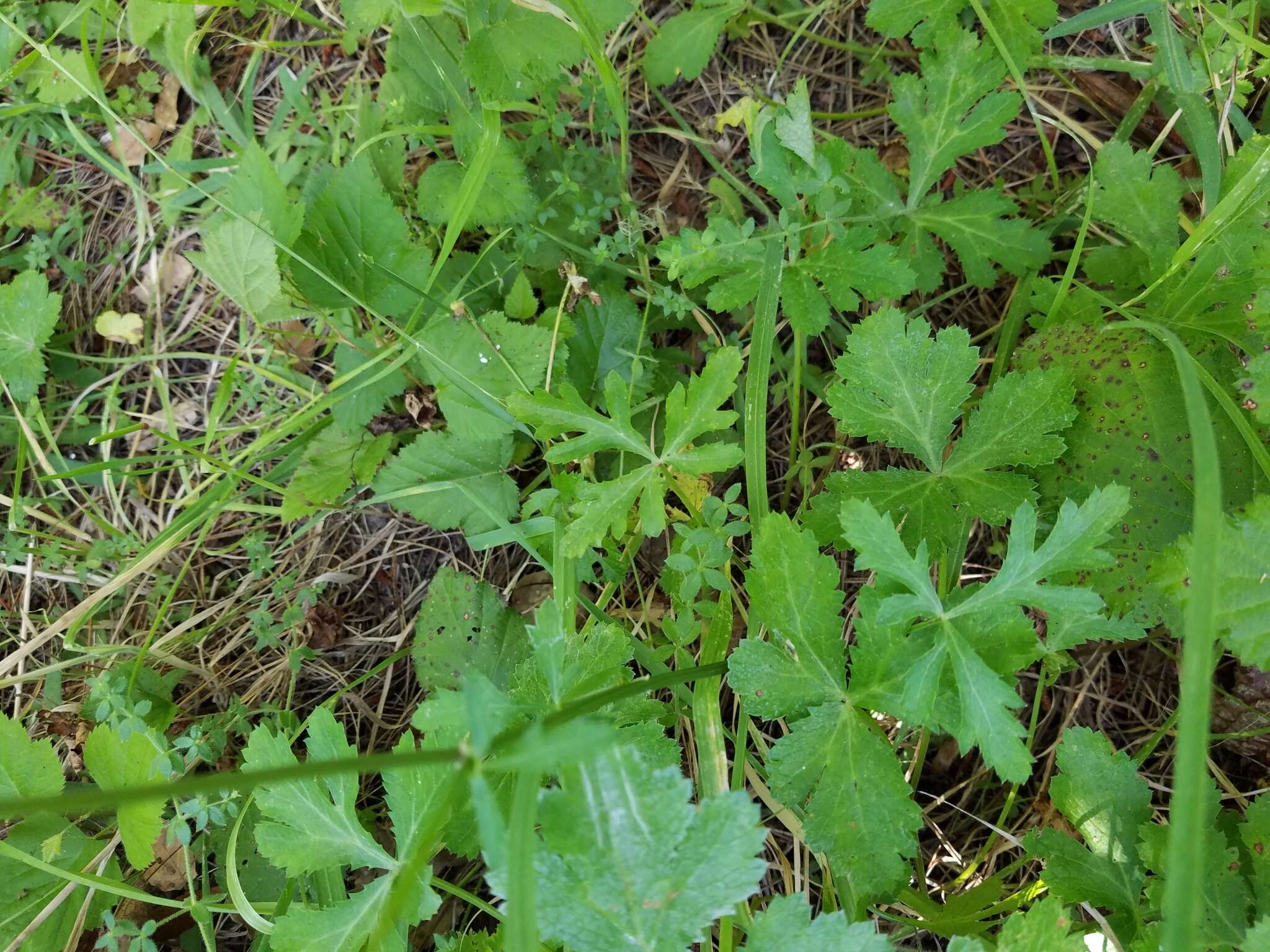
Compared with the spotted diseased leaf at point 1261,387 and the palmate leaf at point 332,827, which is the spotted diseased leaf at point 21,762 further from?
the spotted diseased leaf at point 1261,387

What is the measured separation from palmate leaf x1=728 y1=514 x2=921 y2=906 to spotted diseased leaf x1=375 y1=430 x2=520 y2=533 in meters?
0.93

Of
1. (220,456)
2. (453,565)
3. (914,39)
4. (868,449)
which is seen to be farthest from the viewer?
(220,456)

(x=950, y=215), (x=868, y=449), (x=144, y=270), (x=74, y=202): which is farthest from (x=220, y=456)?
(x=950, y=215)

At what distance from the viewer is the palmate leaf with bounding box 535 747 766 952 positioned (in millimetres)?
1346

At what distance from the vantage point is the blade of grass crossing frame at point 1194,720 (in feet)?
3.93

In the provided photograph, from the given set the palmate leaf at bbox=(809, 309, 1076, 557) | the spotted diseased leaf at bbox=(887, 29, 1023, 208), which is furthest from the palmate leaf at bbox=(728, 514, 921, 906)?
the spotted diseased leaf at bbox=(887, 29, 1023, 208)

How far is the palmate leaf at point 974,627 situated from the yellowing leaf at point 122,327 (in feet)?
8.83

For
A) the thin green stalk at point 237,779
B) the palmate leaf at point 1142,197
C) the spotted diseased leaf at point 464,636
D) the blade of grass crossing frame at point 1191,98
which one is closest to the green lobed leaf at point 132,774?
the spotted diseased leaf at point 464,636

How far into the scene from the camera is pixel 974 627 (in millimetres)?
1731

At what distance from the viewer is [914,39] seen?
229 cm

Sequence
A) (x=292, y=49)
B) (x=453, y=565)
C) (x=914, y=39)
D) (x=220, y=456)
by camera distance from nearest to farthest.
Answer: (x=914, y=39)
(x=453, y=565)
(x=220, y=456)
(x=292, y=49)

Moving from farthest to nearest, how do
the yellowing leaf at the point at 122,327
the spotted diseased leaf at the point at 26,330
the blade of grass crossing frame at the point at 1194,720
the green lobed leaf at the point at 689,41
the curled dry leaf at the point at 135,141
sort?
the curled dry leaf at the point at 135,141, the yellowing leaf at the point at 122,327, the spotted diseased leaf at the point at 26,330, the green lobed leaf at the point at 689,41, the blade of grass crossing frame at the point at 1194,720

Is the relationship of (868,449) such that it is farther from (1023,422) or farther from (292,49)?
(292,49)

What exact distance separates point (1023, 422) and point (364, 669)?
2057 mm
